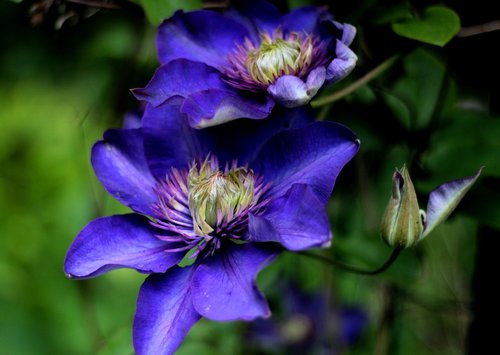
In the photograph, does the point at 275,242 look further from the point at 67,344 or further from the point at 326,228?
the point at 67,344

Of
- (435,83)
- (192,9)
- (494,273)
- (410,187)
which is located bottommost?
(494,273)

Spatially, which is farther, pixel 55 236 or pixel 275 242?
pixel 55 236

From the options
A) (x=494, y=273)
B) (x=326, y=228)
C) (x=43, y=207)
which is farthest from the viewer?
(x=43, y=207)

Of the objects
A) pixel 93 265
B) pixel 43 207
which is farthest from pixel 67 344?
pixel 93 265

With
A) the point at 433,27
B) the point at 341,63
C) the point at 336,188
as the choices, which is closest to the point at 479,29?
the point at 433,27

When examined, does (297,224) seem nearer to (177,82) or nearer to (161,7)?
(177,82)

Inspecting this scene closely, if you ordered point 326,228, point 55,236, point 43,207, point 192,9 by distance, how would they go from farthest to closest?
point 43,207 → point 55,236 → point 192,9 → point 326,228

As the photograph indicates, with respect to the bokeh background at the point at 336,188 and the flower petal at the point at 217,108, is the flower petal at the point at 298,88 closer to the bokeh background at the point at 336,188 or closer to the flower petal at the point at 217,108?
the flower petal at the point at 217,108
